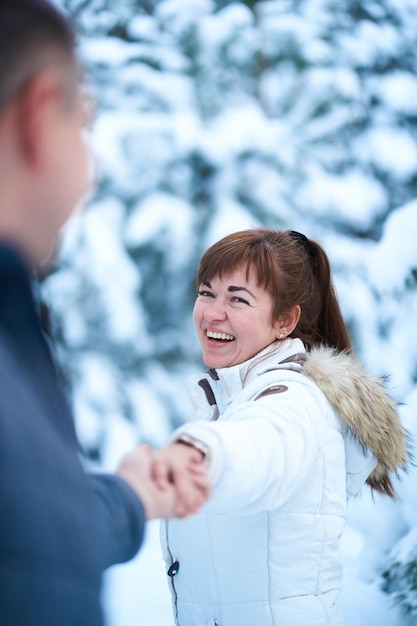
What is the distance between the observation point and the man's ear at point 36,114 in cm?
65

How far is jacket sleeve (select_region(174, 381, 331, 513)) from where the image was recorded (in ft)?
3.50

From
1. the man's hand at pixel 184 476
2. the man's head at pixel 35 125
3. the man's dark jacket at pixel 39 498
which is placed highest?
the man's head at pixel 35 125

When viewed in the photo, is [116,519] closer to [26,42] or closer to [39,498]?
[39,498]

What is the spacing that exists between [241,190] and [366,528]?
1.96 m

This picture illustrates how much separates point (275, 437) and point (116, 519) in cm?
51

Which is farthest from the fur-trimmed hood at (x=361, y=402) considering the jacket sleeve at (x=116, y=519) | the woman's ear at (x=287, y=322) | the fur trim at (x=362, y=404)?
the jacket sleeve at (x=116, y=519)

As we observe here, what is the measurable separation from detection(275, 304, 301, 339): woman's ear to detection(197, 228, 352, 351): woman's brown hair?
A: 0.01 m

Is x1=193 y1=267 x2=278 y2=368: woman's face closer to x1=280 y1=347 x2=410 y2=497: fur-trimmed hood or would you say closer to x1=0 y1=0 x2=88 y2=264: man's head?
x1=280 y1=347 x2=410 y2=497: fur-trimmed hood

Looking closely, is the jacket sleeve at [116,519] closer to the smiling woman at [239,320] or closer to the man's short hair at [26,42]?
the man's short hair at [26,42]

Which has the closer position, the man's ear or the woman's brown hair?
the man's ear

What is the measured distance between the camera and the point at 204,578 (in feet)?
5.06

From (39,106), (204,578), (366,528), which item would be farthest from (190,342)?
(39,106)

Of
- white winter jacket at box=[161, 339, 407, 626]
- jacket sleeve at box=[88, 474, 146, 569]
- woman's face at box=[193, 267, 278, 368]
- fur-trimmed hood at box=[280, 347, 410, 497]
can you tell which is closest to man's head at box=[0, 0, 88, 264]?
jacket sleeve at box=[88, 474, 146, 569]

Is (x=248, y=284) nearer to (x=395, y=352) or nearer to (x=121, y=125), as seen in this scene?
(x=395, y=352)
